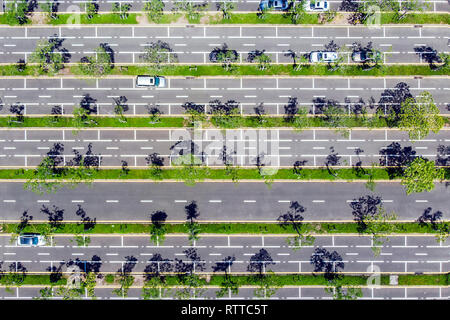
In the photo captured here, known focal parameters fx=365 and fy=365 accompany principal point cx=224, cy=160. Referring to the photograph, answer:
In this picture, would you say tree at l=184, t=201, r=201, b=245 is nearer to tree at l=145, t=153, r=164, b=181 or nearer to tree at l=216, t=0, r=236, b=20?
tree at l=145, t=153, r=164, b=181

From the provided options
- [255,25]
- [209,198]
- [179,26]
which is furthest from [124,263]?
[255,25]

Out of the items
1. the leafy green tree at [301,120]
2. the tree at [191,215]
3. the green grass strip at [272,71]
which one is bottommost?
the tree at [191,215]

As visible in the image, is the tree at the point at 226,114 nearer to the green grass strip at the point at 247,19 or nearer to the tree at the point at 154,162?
the tree at the point at 154,162

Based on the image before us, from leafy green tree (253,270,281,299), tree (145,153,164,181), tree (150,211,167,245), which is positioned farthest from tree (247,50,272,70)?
leafy green tree (253,270,281,299)

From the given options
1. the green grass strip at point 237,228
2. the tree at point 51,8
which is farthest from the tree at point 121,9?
the green grass strip at point 237,228

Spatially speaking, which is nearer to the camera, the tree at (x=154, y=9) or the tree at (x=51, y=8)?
the tree at (x=154, y=9)

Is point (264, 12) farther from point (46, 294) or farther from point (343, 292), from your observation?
point (46, 294)
